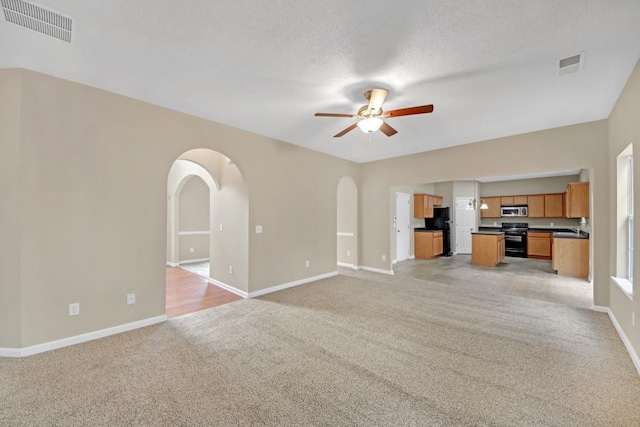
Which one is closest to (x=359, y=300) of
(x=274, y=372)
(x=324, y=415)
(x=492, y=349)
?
(x=492, y=349)

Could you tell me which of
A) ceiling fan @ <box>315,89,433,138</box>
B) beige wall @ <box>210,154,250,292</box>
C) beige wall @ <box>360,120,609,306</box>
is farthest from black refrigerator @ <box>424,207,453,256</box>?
ceiling fan @ <box>315,89,433,138</box>

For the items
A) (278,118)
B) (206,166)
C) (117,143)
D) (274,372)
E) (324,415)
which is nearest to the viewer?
(324,415)

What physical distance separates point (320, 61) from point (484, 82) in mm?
1717

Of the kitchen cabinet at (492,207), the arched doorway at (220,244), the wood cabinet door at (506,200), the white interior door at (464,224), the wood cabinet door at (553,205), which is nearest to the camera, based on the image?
the arched doorway at (220,244)

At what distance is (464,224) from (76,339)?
10158 mm

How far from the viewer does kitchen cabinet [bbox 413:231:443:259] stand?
845cm

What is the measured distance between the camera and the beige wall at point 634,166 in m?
2.41

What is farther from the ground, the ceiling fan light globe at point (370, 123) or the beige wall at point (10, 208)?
the ceiling fan light globe at point (370, 123)

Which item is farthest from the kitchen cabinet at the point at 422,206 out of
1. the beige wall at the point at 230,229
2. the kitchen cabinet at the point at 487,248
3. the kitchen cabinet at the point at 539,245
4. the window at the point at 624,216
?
the beige wall at the point at 230,229

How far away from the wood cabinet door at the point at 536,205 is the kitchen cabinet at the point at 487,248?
2373mm

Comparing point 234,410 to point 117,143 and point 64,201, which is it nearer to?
point 64,201

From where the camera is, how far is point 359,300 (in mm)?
4242

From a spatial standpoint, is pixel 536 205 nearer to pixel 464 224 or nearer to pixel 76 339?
pixel 464 224

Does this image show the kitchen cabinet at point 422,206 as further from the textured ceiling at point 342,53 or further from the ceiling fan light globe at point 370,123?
the ceiling fan light globe at point 370,123
